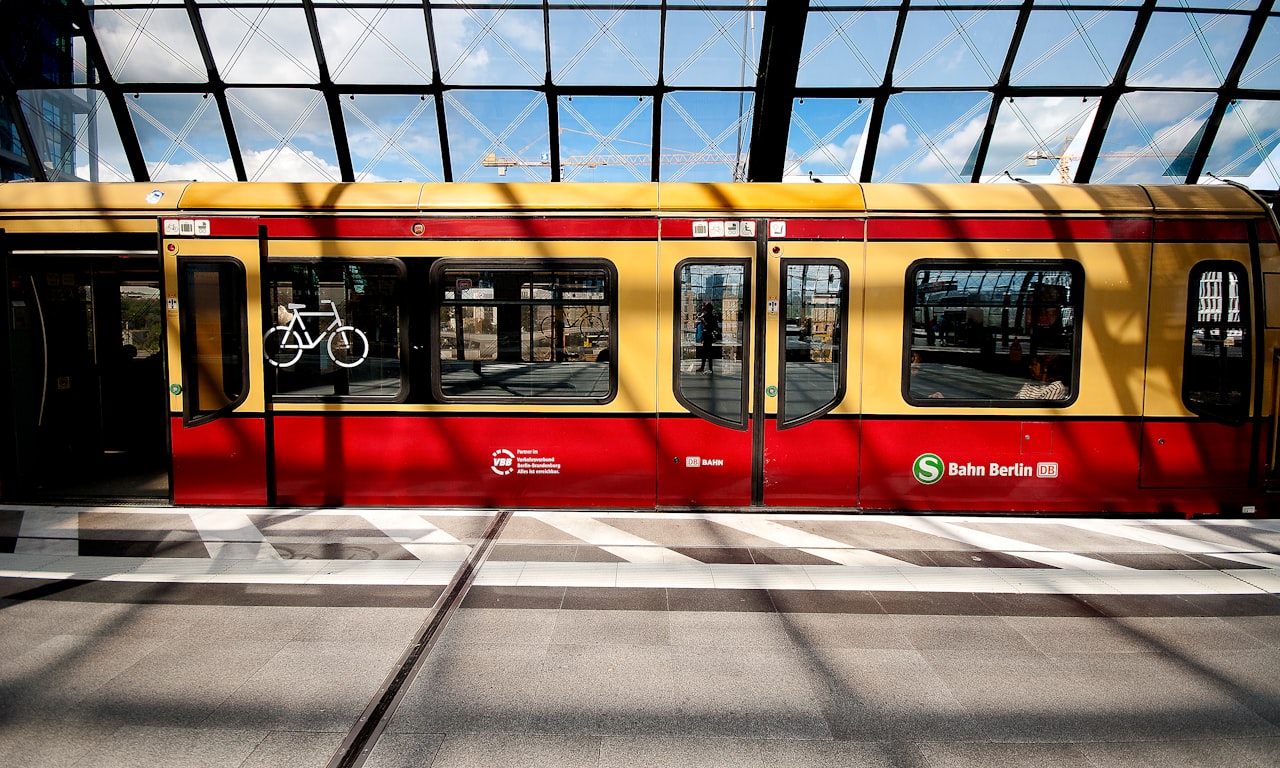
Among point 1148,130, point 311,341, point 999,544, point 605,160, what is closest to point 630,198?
point 311,341

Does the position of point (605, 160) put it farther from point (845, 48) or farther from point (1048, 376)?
point (1048, 376)

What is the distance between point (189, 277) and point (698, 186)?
4.30 meters

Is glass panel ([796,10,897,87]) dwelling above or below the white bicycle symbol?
above

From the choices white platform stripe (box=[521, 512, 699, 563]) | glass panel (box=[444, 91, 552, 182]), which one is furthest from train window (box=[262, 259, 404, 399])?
glass panel (box=[444, 91, 552, 182])

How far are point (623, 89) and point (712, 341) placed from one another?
18.1 feet

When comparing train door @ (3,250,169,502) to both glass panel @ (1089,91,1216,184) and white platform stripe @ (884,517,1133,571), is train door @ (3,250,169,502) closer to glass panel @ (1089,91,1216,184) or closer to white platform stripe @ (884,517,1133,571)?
white platform stripe @ (884,517,1133,571)

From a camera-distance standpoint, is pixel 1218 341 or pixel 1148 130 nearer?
pixel 1218 341

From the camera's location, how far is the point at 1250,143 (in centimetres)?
891

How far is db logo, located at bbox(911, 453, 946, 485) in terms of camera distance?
17.2ft

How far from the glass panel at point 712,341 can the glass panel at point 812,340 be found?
1.21 ft

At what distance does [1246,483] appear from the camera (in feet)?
17.2

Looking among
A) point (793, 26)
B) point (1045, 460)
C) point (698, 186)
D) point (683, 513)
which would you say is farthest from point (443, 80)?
point (1045, 460)

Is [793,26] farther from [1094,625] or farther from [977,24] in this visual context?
[1094,625]

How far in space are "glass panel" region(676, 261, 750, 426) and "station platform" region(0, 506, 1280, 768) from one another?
100cm
